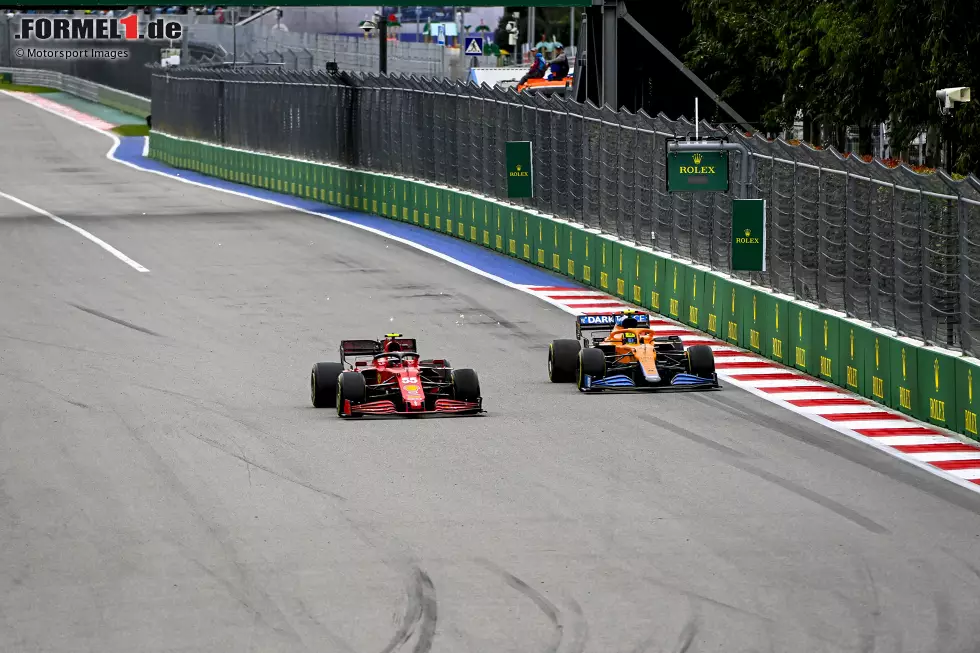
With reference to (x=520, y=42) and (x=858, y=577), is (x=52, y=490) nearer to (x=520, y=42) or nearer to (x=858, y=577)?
(x=858, y=577)

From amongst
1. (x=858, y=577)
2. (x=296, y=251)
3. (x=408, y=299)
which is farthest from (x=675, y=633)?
(x=296, y=251)

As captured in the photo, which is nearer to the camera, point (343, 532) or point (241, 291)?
point (343, 532)

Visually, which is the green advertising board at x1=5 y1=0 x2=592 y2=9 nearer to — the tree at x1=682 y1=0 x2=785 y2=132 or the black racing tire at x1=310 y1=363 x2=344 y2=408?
the tree at x1=682 y1=0 x2=785 y2=132

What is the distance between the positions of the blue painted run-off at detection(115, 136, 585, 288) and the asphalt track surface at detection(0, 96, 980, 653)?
5.26m

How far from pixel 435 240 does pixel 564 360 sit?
15.9 m

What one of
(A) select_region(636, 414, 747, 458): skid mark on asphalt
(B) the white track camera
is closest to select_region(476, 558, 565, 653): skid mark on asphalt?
(A) select_region(636, 414, 747, 458): skid mark on asphalt

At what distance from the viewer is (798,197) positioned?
21.7m

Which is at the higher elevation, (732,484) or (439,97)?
(439,97)

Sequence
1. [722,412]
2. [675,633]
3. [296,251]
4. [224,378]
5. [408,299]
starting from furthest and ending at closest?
1. [296,251]
2. [408,299]
3. [224,378]
4. [722,412]
5. [675,633]

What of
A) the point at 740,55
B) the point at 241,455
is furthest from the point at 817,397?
the point at 740,55

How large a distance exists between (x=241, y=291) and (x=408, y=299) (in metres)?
2.65

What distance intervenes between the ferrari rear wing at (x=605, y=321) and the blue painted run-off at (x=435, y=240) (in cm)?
905

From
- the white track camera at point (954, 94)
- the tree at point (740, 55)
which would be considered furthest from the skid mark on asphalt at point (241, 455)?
the tree at point (740, 55)

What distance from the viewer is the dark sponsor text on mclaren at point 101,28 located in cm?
9362
